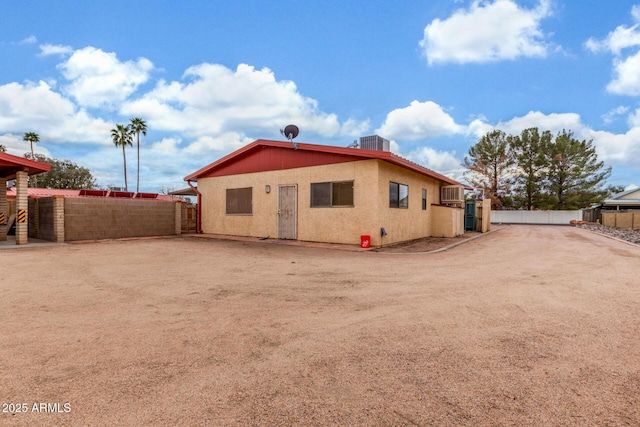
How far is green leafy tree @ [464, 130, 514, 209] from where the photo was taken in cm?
3209

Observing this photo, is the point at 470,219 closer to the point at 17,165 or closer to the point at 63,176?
the point at 17,165

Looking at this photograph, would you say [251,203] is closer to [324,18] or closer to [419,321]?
[324,18]

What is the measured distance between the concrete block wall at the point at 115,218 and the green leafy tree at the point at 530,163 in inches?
1263

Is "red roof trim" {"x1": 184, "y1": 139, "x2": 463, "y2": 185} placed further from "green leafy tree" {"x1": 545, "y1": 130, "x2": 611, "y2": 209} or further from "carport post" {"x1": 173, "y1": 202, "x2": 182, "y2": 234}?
"green leafy tree" {"x1": 545, "y1": 130, "x2": 611, "y2": 209}

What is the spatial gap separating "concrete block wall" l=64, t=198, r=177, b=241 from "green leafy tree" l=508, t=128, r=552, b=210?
3208cm

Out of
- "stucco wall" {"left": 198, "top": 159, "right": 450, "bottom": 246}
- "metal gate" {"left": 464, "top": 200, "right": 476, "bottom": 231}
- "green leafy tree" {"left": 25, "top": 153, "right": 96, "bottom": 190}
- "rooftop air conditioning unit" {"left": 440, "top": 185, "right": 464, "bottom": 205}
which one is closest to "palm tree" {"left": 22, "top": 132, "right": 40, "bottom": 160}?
"green leafy tree" {"left": 25, "top": 153, "right": 96, "bottom": 190}

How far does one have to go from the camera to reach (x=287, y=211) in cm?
1257

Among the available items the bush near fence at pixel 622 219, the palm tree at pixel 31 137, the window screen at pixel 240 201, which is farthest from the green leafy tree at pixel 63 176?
the bush near fence at pixel 622 219

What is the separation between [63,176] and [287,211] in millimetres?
38513

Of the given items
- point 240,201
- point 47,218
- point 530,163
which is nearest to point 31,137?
point 47,218

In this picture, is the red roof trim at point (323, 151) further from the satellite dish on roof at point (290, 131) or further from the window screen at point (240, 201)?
the window screen at point (240, 201)

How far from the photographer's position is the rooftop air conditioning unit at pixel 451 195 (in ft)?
53.7

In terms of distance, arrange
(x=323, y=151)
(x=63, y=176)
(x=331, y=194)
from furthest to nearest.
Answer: (x=63, y=176) < (x=331, y=194) < (x=323, y=151)

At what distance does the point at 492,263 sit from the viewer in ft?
24.9
